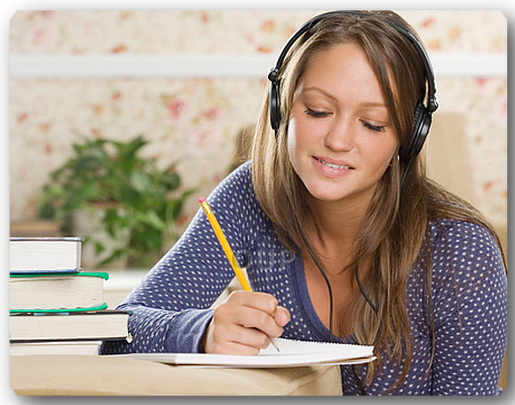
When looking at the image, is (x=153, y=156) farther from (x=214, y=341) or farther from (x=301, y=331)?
(x=214, y=341)

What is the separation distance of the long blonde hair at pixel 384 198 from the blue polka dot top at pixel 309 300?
0.02 metres

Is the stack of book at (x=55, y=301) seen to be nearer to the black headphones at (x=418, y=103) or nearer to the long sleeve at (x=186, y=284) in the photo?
the long sleeve at (x=186, y=284)

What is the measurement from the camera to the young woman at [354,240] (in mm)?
737

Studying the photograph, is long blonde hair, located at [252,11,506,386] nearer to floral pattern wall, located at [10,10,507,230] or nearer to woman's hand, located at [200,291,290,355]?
woman's hand, located at [200,291,290,355]

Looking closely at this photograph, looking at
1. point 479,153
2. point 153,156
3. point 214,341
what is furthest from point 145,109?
point 214,341

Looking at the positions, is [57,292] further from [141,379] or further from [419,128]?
[419,128]

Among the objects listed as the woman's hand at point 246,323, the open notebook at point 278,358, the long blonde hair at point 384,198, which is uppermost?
the long blonde hair at point 384,198

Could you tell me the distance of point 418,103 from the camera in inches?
30.2

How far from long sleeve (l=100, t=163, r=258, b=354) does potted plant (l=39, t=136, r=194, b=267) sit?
0.74 m

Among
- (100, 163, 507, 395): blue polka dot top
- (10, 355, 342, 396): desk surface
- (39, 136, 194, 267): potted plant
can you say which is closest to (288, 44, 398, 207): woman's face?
(100, 163, 507, 395): blue polka dot top

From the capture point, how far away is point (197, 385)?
579mm

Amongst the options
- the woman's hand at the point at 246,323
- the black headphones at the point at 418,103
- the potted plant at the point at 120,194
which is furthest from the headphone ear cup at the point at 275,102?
the potted plant at the point at 120,194

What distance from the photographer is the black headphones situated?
733 millimetres

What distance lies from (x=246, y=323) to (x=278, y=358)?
0.14 feet
